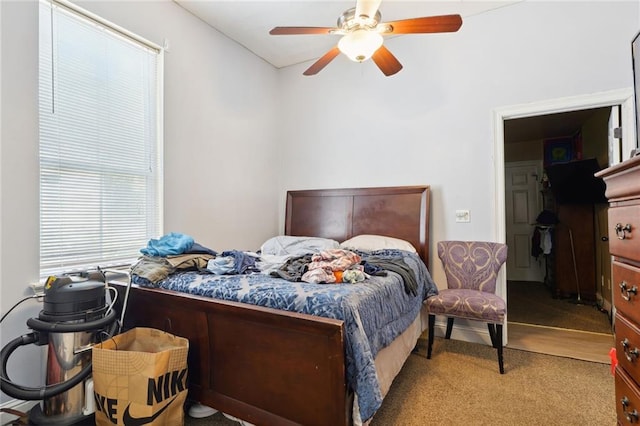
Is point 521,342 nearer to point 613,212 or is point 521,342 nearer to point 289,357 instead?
point 613,212

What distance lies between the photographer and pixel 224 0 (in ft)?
9.16

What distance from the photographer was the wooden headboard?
3191 millimetres

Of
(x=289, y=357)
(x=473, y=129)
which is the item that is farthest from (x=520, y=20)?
(x=289, y=357)

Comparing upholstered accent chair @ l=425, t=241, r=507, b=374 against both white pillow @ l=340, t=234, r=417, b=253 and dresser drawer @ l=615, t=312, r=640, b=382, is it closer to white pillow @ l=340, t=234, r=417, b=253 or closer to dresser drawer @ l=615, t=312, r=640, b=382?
white pillow @ l=340, t=234, r=417, b=253

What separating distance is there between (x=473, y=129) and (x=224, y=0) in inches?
102

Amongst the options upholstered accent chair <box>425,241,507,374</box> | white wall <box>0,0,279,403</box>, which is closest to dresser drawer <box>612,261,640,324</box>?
upholstered accent chair <box>425,241,507,374</box>

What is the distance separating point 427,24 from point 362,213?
1953mm

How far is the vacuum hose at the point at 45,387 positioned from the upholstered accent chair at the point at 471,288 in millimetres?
2314

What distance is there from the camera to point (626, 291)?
40.6 inches

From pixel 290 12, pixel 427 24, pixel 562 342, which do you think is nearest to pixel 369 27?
pixel 427 24

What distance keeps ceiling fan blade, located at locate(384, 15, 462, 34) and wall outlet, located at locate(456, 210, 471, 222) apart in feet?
5.49

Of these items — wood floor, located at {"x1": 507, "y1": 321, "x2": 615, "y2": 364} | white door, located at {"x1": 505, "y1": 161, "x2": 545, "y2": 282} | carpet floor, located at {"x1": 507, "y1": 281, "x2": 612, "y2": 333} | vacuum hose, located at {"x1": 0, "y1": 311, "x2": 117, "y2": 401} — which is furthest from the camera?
white door, located at {"x1": 505, "y1": 161, "x2": 545, "y2": 282}

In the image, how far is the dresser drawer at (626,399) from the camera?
3.19 ft

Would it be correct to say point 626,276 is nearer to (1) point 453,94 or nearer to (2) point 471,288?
(2) point 471,288
